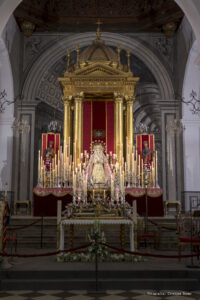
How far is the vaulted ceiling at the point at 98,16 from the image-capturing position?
14.8 meters

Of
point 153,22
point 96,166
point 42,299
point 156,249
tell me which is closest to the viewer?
point 42,299

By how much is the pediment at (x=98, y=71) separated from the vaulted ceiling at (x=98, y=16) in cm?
265

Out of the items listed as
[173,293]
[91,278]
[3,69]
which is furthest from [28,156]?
[173,293]

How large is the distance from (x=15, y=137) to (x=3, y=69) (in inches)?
102

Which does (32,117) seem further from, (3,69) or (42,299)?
(42,299)

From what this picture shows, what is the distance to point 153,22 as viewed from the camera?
15.0 meters

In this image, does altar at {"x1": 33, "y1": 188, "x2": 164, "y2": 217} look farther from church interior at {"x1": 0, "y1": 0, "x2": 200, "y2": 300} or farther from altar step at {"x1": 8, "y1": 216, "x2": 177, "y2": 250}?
altar step at {"x1": 8, "y1": 216, "x2": 177, "y2": 250}

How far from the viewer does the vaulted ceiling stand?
14.8 m

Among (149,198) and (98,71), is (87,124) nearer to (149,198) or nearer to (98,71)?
(98,71)

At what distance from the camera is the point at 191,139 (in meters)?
14.3

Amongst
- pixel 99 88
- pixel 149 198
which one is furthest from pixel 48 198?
pixel 99 88

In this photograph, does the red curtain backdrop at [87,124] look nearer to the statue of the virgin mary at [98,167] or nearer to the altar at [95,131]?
the altar at [95,131]

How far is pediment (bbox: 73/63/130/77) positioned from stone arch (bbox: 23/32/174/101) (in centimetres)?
217

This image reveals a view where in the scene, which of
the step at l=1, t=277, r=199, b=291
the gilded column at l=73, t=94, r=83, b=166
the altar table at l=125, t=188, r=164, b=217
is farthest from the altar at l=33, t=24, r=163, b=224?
the step at l=1, t=277, r=199, b=291
